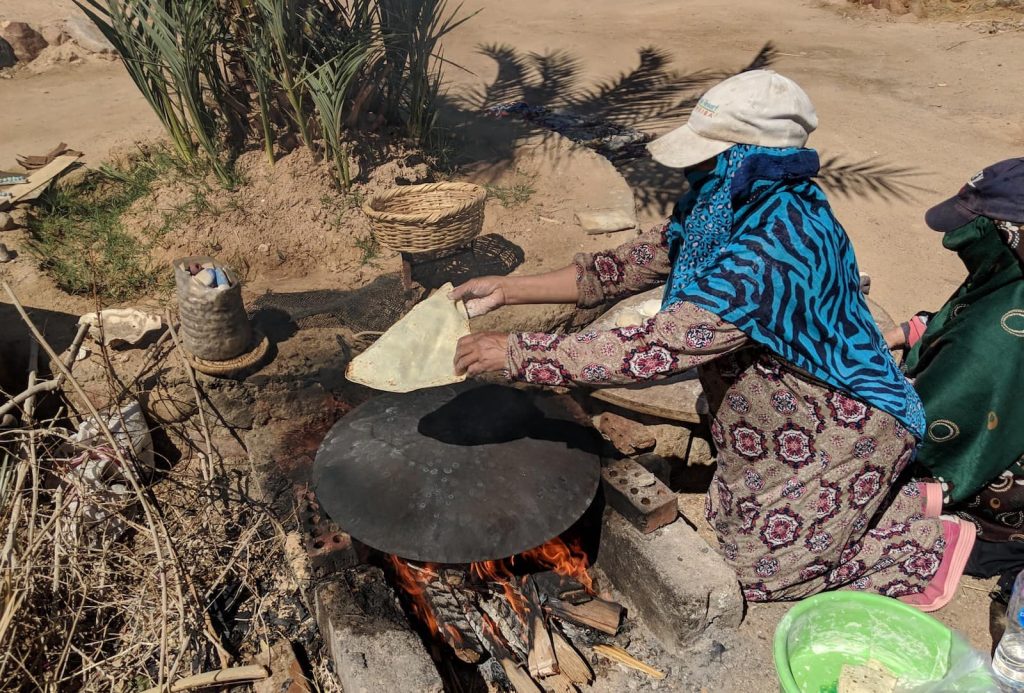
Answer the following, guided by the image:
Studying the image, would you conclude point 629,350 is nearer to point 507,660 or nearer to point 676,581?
point 676,581

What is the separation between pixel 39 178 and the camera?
5480 mm

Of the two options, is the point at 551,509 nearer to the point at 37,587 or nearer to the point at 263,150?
the point at 37,587

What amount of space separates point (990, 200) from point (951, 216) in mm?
145

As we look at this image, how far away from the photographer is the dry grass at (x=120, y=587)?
2297 millimetres

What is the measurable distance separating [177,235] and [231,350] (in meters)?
1.61

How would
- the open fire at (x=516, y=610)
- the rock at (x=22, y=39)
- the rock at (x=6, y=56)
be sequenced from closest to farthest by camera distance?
the open fire at (x=516, y=610) < the rock at (x=6, y=56) < the rock at (x=22, y=39)

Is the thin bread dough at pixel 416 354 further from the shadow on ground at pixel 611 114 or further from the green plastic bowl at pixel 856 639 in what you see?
the shadow on ground at pixel 611 114

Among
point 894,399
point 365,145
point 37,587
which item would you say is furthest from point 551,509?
point 365,145

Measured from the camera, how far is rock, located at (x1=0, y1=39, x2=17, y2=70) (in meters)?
8.81

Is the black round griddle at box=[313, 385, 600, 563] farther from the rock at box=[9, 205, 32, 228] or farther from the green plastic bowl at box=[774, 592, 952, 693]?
the rock at box=[9, 205, 32, 228]

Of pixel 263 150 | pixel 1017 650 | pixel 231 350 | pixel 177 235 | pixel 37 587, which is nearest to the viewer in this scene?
pixel 1017 650

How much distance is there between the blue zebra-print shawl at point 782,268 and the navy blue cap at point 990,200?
892 millimetres

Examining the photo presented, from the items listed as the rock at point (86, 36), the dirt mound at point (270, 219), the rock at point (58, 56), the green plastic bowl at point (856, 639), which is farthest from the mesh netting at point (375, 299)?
the rock at point (86, 36)

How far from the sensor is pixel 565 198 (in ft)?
18.7
